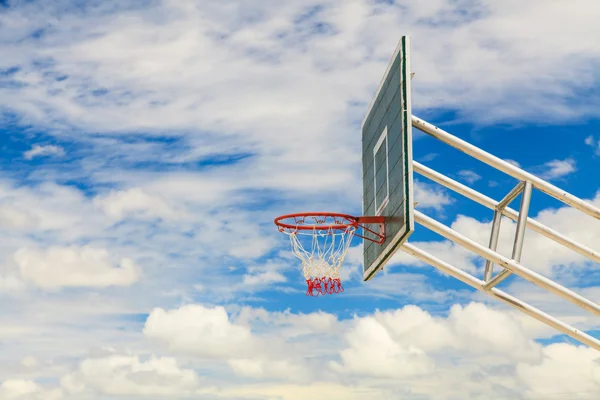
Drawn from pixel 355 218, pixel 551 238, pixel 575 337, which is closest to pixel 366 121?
pixel 355 218

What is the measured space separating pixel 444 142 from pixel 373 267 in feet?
14.4

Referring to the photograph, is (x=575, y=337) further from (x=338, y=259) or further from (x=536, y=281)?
(x=338, y=259)

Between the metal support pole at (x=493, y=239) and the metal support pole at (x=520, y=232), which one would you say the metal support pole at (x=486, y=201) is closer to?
the metal support pole at (x=493, y=239)

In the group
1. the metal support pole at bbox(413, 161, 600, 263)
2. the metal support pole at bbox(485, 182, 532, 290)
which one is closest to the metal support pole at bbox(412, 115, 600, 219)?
the metal support pole at bbox(485, 182, 532, 290)

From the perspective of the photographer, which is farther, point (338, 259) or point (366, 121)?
point (366, 121)

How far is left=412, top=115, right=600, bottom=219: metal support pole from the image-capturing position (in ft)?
71.4

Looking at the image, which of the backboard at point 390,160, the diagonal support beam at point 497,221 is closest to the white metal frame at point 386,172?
the backboard at point 390,160

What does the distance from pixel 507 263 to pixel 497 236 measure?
94.7 inches

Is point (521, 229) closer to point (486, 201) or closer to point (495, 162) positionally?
point (495, 162)

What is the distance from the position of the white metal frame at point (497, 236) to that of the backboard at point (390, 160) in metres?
0.69

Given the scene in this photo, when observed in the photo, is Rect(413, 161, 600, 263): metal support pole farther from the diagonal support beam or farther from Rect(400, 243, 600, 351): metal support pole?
Rect(400, 243, 600, 351): metal support pole

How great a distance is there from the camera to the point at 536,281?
67.8 ft

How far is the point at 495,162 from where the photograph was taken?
21.9 m

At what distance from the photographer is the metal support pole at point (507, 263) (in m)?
20.6
